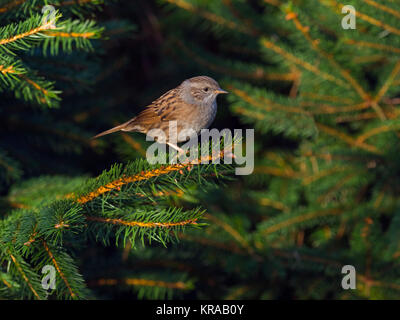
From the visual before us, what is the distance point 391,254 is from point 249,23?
256cm

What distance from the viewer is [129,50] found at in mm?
5766

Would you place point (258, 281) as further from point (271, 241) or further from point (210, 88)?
point (210, 88)

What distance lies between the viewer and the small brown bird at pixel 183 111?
4.04 meters

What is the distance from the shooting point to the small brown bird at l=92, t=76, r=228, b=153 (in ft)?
13.2

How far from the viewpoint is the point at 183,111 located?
4113 mm
